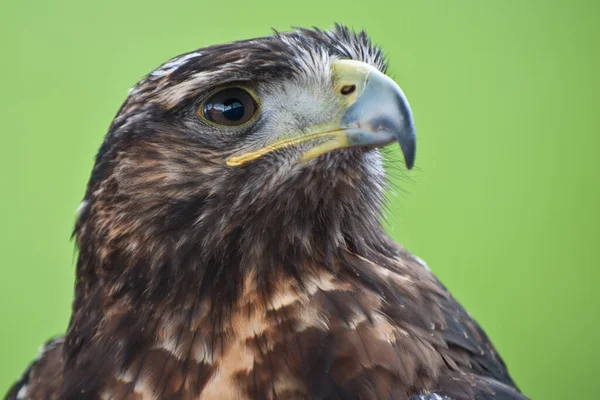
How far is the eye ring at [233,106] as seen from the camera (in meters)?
2.47

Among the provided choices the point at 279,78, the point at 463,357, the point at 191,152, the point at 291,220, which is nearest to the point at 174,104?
the point at 191,152

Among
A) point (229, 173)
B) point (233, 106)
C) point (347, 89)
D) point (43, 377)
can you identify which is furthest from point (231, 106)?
point (43, 377)

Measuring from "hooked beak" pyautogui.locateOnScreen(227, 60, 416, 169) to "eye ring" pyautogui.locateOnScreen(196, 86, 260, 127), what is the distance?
11cm

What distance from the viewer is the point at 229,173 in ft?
→ 8.09

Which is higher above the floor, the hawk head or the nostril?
the nostril

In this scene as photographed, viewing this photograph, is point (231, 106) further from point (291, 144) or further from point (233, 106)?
point (291, 144)

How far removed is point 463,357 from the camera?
8.35 feet

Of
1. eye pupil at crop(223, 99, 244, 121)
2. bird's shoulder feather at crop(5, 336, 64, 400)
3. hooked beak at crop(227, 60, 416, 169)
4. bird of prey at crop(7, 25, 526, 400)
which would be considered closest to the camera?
hooked beak at crop(227, 60, 416, 169)

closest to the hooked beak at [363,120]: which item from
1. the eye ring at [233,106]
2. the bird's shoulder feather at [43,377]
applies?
the eye ring at [233,106]

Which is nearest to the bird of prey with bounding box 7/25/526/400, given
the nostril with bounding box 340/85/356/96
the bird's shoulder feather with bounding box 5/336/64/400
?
the nostril with bounding box 340/85/356/96

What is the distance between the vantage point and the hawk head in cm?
244

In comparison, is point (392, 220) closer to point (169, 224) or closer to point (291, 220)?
point (291, 220)

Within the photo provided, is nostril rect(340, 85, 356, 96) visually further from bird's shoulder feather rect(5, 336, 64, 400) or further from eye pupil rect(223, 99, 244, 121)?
bird's shoulder feather rect(5, 336, 64, 400)

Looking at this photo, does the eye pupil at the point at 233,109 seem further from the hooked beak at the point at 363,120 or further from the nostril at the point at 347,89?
the nostril at the point at 347,89
